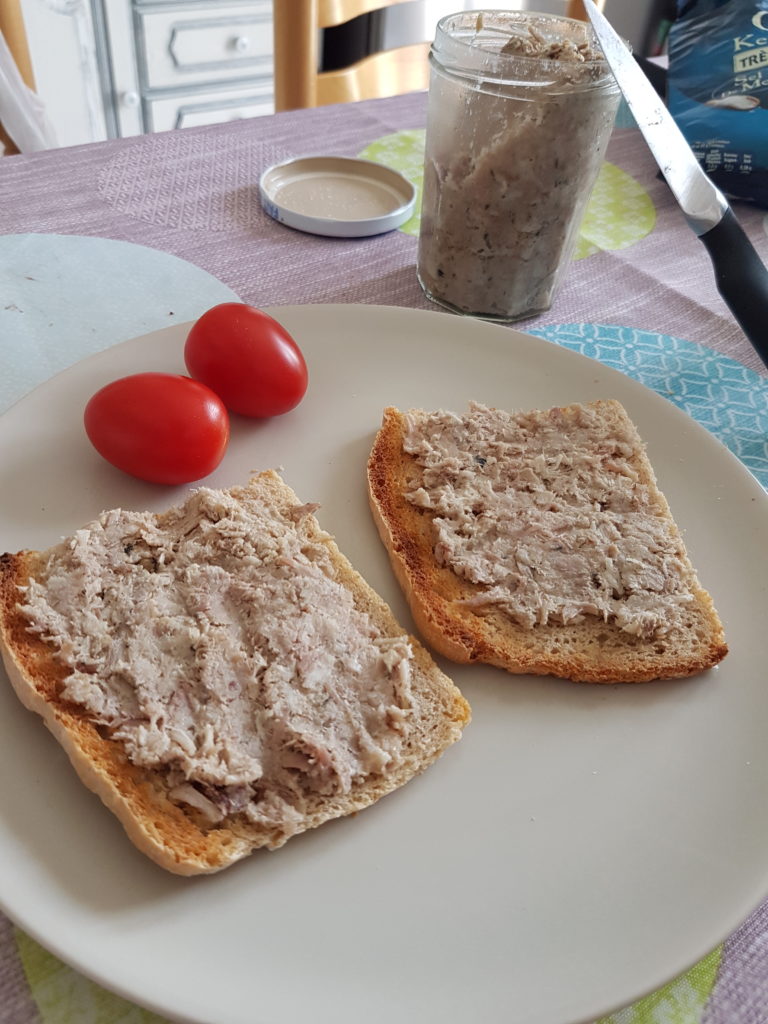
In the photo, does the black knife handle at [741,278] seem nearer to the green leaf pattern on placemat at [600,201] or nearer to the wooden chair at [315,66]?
the green leaf pattern on placemat at [600,201]

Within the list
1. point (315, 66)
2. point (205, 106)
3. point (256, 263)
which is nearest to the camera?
point (256, 263)

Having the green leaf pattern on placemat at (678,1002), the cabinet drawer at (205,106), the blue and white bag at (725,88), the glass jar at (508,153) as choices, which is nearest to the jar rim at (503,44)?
A: the glass jar at (508,153)

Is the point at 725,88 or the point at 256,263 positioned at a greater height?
the point at 725,88

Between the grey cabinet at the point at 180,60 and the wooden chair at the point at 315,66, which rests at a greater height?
the wooden chair at the point at 315,66

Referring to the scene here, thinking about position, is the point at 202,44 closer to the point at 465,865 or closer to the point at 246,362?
the point at 246,362

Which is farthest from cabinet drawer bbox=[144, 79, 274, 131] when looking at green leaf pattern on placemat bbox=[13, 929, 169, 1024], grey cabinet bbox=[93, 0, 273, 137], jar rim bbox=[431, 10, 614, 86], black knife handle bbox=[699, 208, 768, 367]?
green leaf pattern on placemat bbox=[13, 929, 169, 1024]

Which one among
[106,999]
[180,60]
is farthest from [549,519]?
[180,60]

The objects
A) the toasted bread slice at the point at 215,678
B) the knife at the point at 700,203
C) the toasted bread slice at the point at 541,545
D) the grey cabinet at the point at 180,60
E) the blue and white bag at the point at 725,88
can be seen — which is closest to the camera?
the toasted bread slice at the point at 215,678
